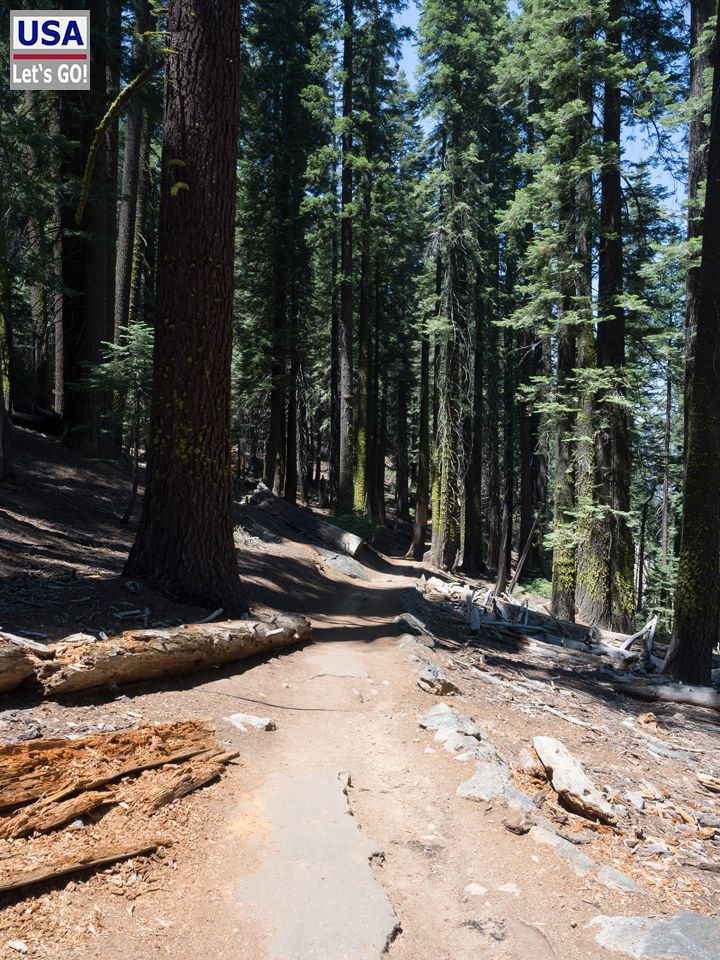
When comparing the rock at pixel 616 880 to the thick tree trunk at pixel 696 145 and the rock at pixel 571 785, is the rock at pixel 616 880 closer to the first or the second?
the rock at pixel 571 785

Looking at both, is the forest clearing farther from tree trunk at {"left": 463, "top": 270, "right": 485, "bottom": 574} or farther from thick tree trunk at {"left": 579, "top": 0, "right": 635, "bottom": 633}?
tree trunk at {"left": 463, "top": 270, "right": 485, "bottom": 574}

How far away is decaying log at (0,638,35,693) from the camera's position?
13.7ft

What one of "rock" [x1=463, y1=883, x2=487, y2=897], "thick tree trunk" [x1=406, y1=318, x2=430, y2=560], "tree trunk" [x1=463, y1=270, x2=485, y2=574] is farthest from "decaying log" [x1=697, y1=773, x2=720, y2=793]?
"thick tree trunk" [x1=406, y1=318, x2=430, y2=560]

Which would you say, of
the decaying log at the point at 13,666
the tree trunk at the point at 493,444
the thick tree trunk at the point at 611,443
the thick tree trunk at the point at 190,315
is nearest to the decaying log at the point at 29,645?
the decaying log at the point at 13,666

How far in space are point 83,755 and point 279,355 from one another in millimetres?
20462

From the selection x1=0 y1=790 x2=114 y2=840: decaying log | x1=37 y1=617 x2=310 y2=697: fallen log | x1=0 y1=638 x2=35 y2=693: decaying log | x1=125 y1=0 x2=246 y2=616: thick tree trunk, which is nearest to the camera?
x1=0 y1=790 x2=114 y2=840: decaying log

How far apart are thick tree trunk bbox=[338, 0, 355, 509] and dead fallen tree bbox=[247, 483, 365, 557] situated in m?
1.84

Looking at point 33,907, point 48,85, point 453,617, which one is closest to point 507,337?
point 453,617

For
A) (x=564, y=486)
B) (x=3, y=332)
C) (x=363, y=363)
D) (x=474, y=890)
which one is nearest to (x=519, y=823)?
(x=474, y=890)

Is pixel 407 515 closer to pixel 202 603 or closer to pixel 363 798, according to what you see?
pixel 202 603

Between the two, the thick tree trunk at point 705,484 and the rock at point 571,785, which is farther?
the thick tree trunk at point 705,484

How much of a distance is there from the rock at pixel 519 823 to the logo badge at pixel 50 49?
12.7 meters

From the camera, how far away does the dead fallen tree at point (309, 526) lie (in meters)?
20.6

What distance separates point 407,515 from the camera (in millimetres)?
41406
